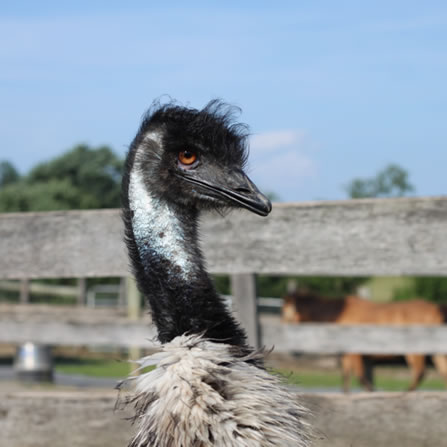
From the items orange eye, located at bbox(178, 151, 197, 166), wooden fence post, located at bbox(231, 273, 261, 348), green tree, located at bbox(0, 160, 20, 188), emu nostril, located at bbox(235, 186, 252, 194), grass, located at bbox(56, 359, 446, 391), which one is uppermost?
green tree, located at bbox(0, 160, 20, 188)

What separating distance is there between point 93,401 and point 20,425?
0.34 meters

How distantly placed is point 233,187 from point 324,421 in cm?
133

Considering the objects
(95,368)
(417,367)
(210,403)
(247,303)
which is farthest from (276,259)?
(95,368)

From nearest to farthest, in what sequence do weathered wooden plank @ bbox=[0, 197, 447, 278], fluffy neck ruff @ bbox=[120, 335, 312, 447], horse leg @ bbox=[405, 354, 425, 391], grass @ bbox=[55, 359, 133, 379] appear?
fluffy neck ruff @ bbox=[120, 335, 312, 447]
weathered wooden plank @ bbox=[0, 197, 447, 278]
horse leg @ bbox=[405, 354, 425, 391]
grass @ bbox=[55, 359, 133, 379]

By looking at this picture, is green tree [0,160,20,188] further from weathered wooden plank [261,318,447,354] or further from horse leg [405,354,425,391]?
weathered wooden plank [261,318,447,354]

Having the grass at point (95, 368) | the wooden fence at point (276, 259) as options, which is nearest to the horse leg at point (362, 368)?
the grass at point (95, 368)

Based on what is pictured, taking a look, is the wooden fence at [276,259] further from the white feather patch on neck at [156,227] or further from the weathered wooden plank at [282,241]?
the white feather patch on neck at [156,227]

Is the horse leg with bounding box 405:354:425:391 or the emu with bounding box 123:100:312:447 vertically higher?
the emu with bounding box 123:100:312:447

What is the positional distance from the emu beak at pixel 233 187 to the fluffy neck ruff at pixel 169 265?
0.35 ft

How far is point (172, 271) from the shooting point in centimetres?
244

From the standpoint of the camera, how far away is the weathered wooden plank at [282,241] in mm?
3484

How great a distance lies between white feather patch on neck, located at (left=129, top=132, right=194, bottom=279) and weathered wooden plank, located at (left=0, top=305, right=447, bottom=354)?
4.96ft

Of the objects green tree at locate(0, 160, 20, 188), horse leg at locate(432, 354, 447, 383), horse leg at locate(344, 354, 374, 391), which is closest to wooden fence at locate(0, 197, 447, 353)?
horse leg at locate(344, 354, 374, 391)

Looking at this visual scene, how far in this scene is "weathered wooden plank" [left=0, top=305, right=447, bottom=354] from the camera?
423 cm
